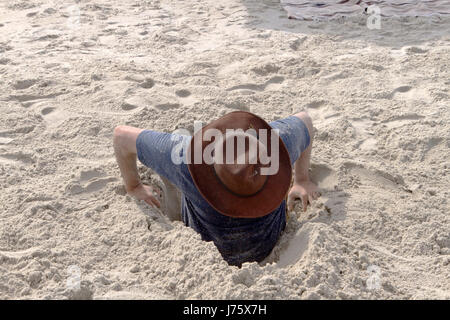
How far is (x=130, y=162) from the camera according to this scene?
2275 millimetres

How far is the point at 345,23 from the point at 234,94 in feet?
6.36

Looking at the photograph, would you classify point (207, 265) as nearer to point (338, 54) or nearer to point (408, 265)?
point (408, 265)

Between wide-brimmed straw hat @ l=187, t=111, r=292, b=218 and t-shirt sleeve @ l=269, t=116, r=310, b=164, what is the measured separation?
0.77 ft

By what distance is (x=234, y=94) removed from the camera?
3410 mm

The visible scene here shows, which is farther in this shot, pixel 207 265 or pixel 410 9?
pixel 410 9

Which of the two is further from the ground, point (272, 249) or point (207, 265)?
point (207, 265)

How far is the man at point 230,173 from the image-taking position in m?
1.66

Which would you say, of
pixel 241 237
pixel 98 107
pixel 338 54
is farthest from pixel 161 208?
pixel 338 54

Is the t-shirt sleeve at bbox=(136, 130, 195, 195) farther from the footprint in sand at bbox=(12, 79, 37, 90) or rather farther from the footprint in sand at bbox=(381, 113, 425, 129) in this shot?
the footprint in sand at bbox=(12, 79, 37, 90)

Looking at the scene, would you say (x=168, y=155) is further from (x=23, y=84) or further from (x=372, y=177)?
(x=23, y=84)

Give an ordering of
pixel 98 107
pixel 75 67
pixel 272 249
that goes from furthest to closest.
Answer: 1. pixel 75 67
2. pixel 98 107
3. pixel 272 249

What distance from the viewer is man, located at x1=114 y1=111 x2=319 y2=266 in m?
1.66
